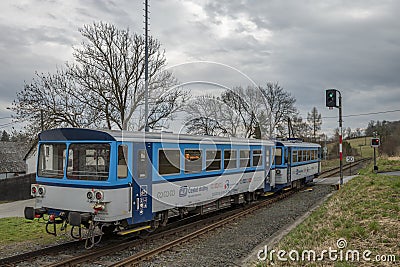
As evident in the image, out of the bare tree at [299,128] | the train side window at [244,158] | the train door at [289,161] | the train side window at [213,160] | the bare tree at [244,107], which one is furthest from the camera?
the bare tree at [299,128]

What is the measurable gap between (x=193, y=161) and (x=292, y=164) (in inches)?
414

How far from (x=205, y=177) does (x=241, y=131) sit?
18979 millimetres

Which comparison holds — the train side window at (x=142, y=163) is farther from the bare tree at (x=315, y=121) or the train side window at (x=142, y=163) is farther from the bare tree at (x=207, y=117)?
the bare tree at (x=315, y=121)

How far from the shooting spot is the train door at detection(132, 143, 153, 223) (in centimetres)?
916

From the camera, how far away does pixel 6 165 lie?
3622 centimetres

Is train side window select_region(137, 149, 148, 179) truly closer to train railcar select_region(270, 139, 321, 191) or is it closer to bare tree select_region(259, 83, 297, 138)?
train railcar select_region(270, 139, 321, 191)

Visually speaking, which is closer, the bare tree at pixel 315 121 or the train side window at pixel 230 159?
the train side window at pixel 230 159

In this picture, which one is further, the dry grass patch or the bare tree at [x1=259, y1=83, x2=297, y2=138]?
the bare tree at [x1=259, y1=83, x2=297, y2=138]

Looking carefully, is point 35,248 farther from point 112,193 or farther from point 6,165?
point 6,165

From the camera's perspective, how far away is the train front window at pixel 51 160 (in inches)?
368

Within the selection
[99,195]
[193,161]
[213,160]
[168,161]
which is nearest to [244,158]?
[213,160]

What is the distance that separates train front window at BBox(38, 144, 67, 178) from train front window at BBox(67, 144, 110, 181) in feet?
1.02

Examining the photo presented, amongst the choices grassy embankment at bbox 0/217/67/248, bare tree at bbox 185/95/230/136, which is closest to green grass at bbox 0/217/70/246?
grassy embankment at bbox 0/217/67/248

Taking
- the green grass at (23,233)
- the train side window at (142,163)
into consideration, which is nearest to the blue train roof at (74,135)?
the train side window at (142,163)
